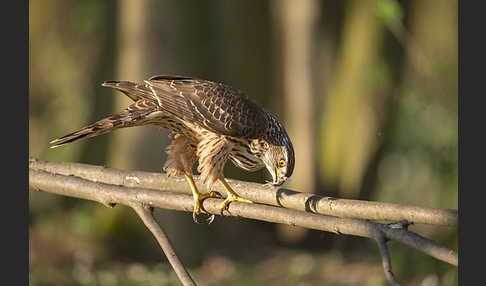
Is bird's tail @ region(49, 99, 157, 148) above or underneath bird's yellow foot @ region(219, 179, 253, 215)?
above

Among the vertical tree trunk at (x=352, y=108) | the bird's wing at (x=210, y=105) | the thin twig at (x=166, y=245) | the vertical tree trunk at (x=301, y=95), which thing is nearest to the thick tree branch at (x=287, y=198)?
the bird's wing at (x=210, y=105)

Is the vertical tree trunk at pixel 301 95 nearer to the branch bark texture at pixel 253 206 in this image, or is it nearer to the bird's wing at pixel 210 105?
the bird's wing at pixel 210 105

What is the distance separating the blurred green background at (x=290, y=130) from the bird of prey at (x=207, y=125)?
12.3ft

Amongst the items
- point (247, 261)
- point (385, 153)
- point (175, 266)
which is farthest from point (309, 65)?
point (175, 266)

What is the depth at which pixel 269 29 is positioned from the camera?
11.8 m

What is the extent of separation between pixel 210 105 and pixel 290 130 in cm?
622

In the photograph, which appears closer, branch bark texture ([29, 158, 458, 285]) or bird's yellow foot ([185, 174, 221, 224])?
branch bark texture ([29, 158, 458, 285])

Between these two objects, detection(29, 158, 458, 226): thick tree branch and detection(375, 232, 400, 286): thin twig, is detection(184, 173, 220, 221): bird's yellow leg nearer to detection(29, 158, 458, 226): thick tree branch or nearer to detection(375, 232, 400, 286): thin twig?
detection(29, 158, 458, 226): thick tree branch

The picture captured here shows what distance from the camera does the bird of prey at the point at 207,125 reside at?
15.4 feet

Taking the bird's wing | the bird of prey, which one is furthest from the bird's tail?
the bird's wing

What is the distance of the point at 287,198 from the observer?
3936 millimetres

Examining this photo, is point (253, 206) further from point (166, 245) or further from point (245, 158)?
point (245, 158)

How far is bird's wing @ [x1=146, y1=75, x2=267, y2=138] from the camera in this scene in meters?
4.81

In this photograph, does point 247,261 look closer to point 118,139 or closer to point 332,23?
point 118,139
